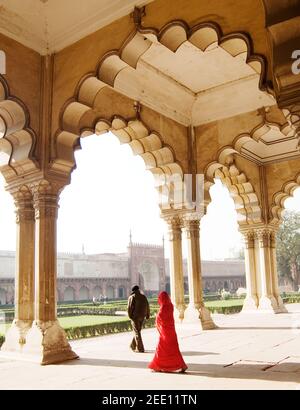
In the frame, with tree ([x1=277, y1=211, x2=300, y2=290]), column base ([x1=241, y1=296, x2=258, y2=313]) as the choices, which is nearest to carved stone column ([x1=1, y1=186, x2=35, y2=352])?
column base ([x1=241, y1=296, x2=258, y2=313])

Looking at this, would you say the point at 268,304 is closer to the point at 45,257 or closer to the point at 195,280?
the point at 195,280

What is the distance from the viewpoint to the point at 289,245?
3997 cm

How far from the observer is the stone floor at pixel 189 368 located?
179 inches

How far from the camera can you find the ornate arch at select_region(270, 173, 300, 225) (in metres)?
13.1

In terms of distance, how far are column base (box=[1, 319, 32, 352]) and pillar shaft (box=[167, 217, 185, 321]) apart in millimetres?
4092

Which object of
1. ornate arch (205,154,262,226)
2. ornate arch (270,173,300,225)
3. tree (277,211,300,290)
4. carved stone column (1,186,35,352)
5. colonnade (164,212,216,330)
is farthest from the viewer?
tree (277,211,300,290)

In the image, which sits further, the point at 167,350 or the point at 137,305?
the point at 137,305

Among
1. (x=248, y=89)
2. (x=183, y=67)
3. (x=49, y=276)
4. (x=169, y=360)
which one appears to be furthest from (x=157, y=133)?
(x=169, y=360)

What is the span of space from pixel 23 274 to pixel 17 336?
2.91 feet

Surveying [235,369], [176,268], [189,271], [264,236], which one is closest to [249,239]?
[264,236]

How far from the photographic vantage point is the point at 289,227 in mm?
39844

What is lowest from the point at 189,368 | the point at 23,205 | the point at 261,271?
the point at 189,368

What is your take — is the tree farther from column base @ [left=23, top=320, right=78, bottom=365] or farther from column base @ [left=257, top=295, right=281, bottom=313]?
column base @ [left=23, top=320, right=78, bottom=365]

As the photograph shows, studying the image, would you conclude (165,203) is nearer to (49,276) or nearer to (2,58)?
(49,276)
